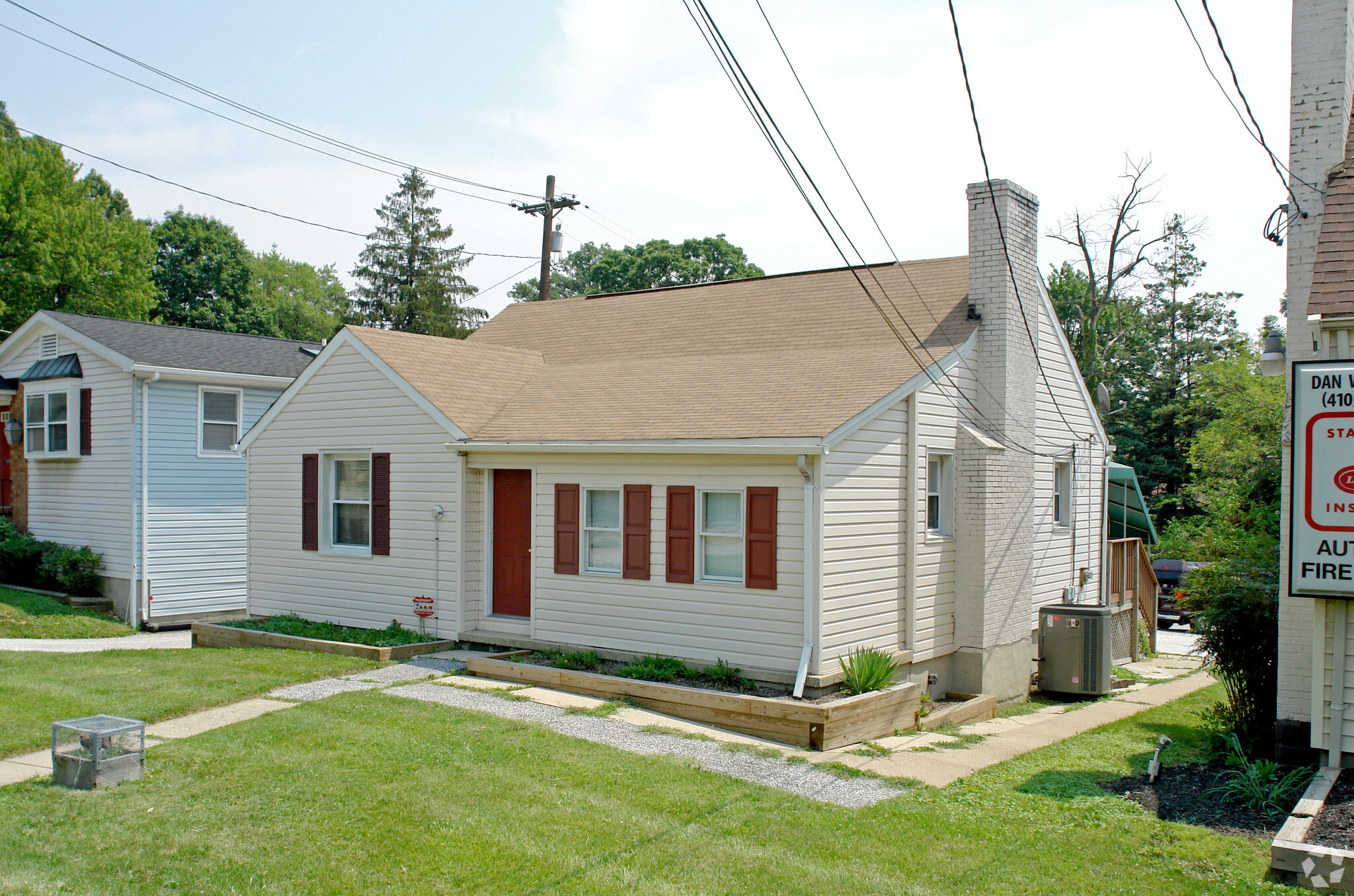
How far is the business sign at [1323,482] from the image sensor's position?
7.96 metres

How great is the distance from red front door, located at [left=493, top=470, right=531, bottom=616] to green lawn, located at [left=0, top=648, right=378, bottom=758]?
6.63ft

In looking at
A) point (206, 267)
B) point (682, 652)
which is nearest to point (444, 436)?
point (682, 652)

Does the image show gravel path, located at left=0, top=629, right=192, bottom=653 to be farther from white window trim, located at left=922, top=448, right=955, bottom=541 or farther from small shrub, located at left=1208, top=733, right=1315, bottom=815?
small shrub, located at left=1208, top=733, right=1315, bottom=815

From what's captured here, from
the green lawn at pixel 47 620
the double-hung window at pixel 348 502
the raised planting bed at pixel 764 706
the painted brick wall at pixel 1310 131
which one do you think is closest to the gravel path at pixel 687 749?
the raised planting bed at pixel 764 706

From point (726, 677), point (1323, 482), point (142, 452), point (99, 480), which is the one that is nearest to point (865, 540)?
point (726, 677)

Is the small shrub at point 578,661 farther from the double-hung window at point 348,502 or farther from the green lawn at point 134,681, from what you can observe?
the double-hung window at point 348,502

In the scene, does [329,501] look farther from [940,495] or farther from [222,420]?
[940,495]

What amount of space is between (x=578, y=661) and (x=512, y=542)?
2.17 metres

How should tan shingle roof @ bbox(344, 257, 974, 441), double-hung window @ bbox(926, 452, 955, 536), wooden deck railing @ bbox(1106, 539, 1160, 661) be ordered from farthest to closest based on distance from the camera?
wooden deck railing @ bbox(1106, 539, 1160, 661) < double-hung window @ bbox(926, 452, 955, 536) < tan shingle roof @ bbox(344, 257, 974, 441)

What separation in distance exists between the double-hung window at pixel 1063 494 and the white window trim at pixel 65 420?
18754 millimetres

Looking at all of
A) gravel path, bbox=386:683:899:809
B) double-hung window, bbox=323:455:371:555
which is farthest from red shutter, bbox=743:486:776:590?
double-hung window, bbox=323:455:371:555

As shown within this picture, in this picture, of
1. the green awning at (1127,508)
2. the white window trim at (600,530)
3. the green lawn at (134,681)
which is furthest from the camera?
the green awning at (1127,508)

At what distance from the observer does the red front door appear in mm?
13242

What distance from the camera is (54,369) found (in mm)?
19656
